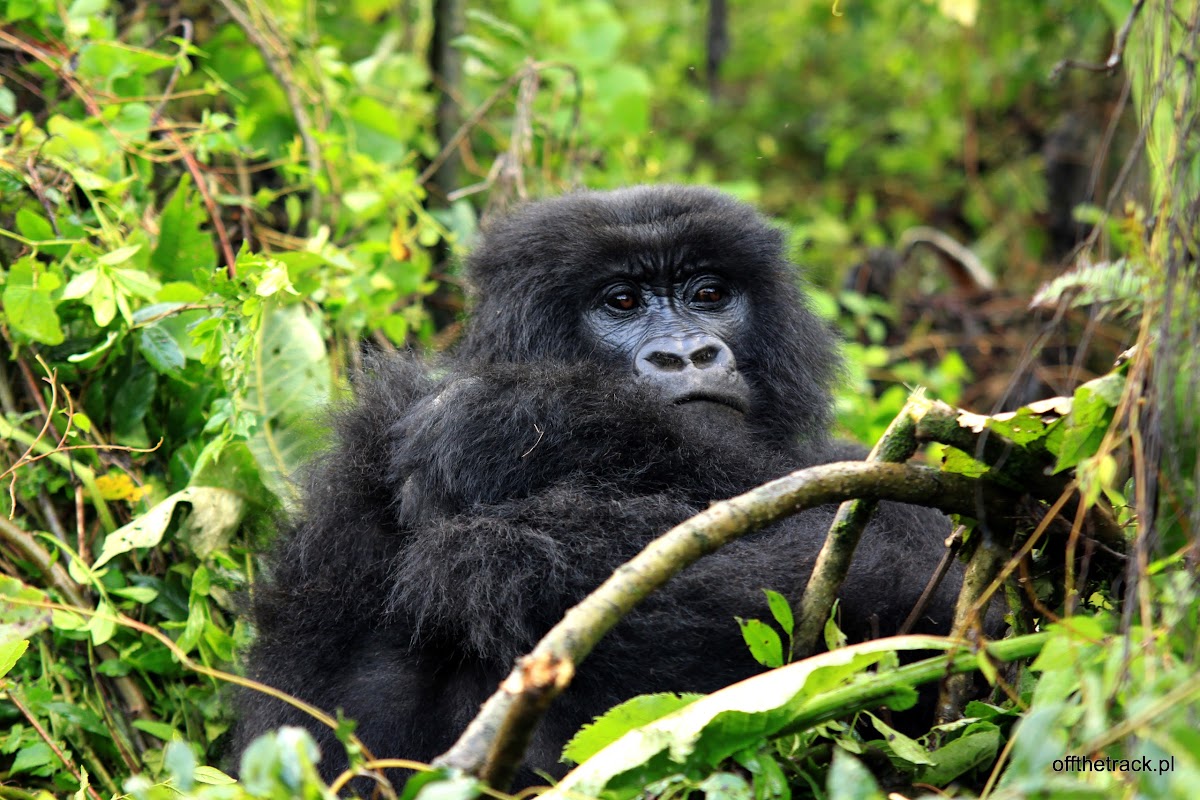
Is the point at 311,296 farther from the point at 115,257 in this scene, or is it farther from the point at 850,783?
the point at 850,783

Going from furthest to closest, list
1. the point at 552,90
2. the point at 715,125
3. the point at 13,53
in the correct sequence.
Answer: the point at 715,125 → the point at 552,90 → the point at 13,53

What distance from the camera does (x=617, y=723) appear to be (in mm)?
1886

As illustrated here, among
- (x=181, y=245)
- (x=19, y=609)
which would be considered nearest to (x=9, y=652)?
(x=19, y=609)

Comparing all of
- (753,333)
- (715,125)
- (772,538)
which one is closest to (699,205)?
(753,333)

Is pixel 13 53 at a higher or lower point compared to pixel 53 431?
higher

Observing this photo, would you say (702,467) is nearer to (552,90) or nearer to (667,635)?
(667,635)

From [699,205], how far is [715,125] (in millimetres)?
4255

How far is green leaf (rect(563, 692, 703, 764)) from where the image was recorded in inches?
74.1

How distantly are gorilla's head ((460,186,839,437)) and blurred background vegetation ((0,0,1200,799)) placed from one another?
399 mm

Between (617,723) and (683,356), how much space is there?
4.10 ft

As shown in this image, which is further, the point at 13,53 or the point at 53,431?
the point at 13,53

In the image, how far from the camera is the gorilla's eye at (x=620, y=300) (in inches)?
125

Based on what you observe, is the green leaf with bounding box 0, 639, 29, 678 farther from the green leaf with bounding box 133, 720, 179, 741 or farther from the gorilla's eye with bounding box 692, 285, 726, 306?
the gorilla's eye with bounding box 692, 285, 726, 306

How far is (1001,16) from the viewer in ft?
22.2
